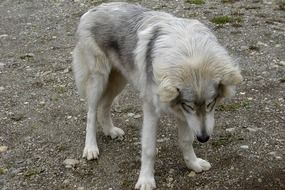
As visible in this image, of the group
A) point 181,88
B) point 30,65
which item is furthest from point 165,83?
point 30,65

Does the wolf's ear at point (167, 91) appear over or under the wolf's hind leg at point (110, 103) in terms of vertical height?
over

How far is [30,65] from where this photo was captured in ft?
27.8

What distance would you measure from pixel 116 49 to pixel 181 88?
148cm

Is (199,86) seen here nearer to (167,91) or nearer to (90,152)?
(167,91)

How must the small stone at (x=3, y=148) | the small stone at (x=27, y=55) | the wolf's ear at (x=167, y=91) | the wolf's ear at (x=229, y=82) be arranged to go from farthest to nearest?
the small stone at (x=27, y=55)
the small stone at (x=3, y=148)
the wolf's ear at (x=229, y=82)
the wolf's ear at (x=167, y=91)

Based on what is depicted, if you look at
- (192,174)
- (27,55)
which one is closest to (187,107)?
(192,174)

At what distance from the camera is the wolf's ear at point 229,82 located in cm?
431

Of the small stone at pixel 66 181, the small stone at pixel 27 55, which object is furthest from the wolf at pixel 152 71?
the small stone at pixel 27 55

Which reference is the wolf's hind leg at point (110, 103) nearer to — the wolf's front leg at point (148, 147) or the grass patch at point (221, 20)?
the wolf's front leg at point (148, 147)

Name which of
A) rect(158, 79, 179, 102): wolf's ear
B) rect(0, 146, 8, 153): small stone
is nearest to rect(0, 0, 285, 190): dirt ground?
rect(0, 146, 8, 153): small stone

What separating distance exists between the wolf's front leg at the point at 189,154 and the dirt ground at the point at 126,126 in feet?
0.28

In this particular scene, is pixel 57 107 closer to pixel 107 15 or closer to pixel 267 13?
pixel 107 15

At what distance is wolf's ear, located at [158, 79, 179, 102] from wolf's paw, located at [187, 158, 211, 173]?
130 cm

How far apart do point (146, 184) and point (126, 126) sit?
54.1 inches
